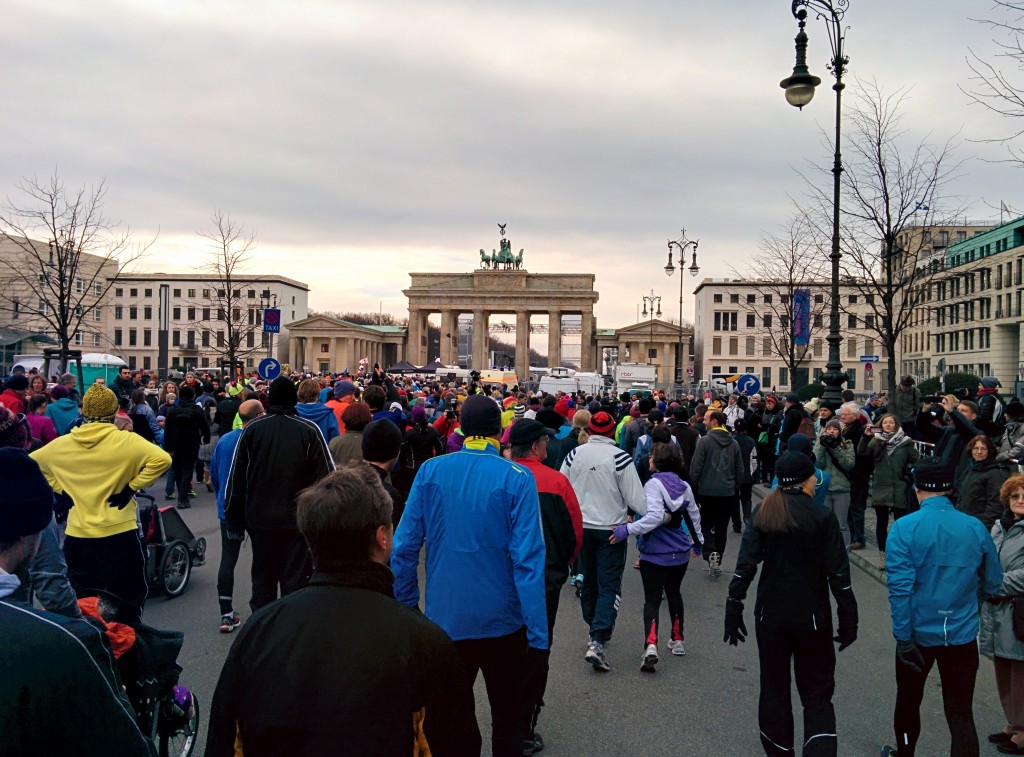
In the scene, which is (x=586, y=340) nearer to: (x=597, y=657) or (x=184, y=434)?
(x=184, y=434)

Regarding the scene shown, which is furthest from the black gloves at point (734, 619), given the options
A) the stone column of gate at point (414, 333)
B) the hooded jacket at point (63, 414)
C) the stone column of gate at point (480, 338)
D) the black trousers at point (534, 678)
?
the stone column of gate at point (414, 333)

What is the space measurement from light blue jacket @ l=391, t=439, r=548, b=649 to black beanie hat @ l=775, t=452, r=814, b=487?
171cm

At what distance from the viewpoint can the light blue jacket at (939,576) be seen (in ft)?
15.2

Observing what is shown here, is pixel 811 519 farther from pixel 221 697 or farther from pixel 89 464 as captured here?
pixel 89 464

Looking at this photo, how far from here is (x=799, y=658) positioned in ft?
15.2

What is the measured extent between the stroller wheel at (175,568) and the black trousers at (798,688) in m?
6.04

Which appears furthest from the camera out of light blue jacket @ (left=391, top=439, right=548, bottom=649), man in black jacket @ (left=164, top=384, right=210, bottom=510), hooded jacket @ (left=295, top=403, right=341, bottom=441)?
man in black jacket @ (left=164, top=384, right=210, bottom=510)

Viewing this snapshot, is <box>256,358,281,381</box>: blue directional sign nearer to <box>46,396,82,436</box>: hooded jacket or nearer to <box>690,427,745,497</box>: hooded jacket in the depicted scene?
<box>46,396,82,436</box>: hooded jacket

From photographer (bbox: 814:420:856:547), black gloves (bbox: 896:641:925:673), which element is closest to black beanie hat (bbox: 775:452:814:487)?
black gloves (bbox: 896:641:925:673)

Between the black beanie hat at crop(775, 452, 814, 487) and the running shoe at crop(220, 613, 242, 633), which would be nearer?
the black beanie hat at crop(775, 452, 814, 487)

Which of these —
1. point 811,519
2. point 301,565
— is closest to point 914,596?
point 811,519

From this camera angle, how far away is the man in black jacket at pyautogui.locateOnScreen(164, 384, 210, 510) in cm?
1417

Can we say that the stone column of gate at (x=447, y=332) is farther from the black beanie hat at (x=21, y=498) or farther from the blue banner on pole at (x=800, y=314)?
the black beanie hat at (x=21, y=498)

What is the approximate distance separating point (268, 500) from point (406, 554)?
7.82 feet
